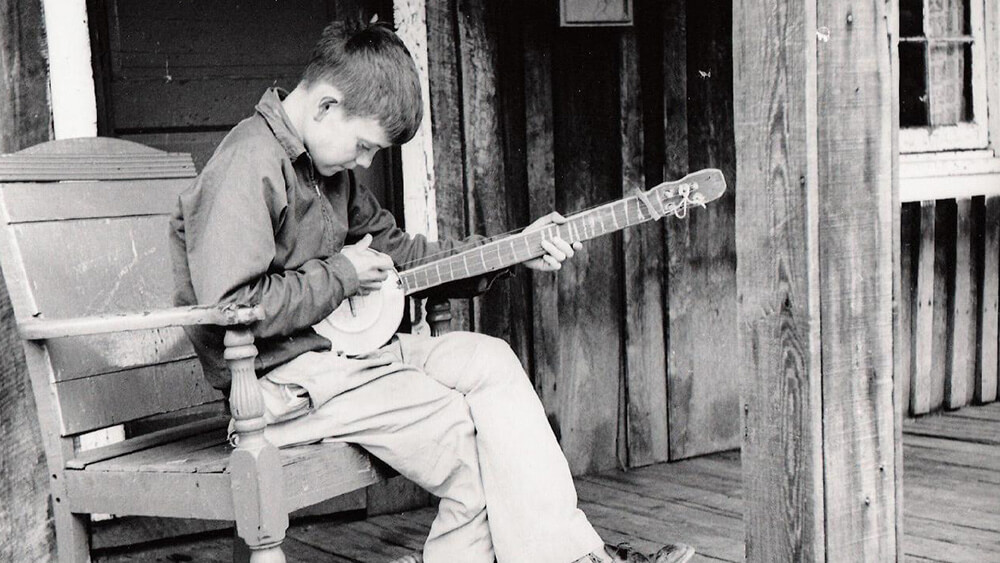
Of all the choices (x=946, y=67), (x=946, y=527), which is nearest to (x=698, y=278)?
(x=946, y=527)

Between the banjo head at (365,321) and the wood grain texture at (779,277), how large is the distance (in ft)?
2.60

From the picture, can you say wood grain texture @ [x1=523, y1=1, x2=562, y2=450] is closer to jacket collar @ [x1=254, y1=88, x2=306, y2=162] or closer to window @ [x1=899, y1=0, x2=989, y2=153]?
jacket collar @ [x1=254, y1=88, x2=306, y2=162]

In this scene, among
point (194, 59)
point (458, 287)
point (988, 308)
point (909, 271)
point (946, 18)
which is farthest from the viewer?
point (988, 308)

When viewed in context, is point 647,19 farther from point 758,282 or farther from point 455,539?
point 455,539

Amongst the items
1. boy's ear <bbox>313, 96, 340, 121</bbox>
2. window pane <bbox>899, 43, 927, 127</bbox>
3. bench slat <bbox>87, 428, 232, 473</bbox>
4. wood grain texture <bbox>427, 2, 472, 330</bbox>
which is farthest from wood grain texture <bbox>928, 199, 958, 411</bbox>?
bench slat <bbox>87, 428, 232, 473</bbox>

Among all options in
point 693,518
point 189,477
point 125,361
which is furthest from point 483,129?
point 189,477

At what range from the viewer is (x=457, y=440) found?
8.29ft

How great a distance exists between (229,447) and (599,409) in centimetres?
177

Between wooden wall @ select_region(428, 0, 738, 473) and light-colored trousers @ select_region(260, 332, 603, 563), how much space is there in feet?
3.90

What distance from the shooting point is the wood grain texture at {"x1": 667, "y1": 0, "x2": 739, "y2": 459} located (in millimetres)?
4125

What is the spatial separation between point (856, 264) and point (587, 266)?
169 cm

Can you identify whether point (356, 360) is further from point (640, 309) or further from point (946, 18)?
point (946, 18)

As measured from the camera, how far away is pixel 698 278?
Answer: 4.19m

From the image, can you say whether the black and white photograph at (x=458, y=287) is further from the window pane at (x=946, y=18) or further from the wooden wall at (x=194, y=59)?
the window pane at (x=946, y=18)
